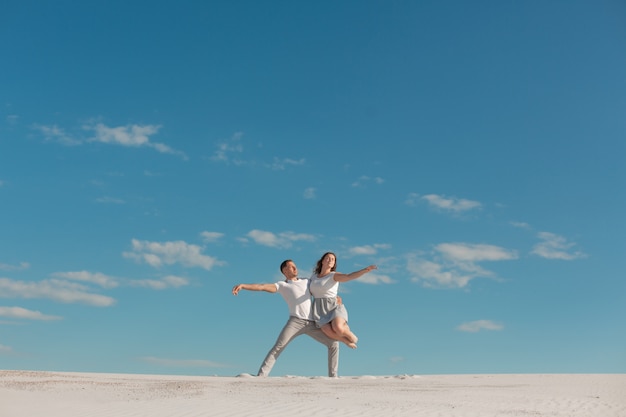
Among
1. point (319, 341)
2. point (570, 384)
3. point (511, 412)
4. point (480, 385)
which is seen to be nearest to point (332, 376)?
point (319, 341)

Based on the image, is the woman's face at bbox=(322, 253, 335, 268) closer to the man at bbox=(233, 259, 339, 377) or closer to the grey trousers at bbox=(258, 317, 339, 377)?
the man at bbox=(233, 259, 339, 377)

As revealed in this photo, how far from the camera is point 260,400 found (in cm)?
856

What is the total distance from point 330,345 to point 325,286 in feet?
3.38

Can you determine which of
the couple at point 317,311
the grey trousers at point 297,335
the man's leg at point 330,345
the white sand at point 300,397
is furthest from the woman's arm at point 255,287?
the white sand at point 300,397

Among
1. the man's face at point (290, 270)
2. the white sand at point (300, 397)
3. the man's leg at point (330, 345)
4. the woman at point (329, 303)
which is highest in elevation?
the man's face at point (290, 270)

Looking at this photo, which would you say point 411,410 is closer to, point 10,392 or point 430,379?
point 430,379

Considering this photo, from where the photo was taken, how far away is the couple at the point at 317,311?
40.5 feet

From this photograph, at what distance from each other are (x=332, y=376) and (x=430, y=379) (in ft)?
5.50

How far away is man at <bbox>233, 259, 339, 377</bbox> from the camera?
12.4 meters

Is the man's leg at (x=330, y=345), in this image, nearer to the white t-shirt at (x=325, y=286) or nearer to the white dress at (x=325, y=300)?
the white dress at (x=325, y=300)

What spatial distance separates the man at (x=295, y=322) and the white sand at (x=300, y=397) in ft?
2.30

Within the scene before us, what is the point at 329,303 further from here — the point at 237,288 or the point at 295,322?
the point at 237,288

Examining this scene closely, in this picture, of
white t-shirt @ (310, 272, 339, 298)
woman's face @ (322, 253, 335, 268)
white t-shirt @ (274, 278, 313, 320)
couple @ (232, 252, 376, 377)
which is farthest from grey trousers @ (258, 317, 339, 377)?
woman's face @ (322, 253, 335, 268)

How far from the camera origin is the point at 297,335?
496 inches
